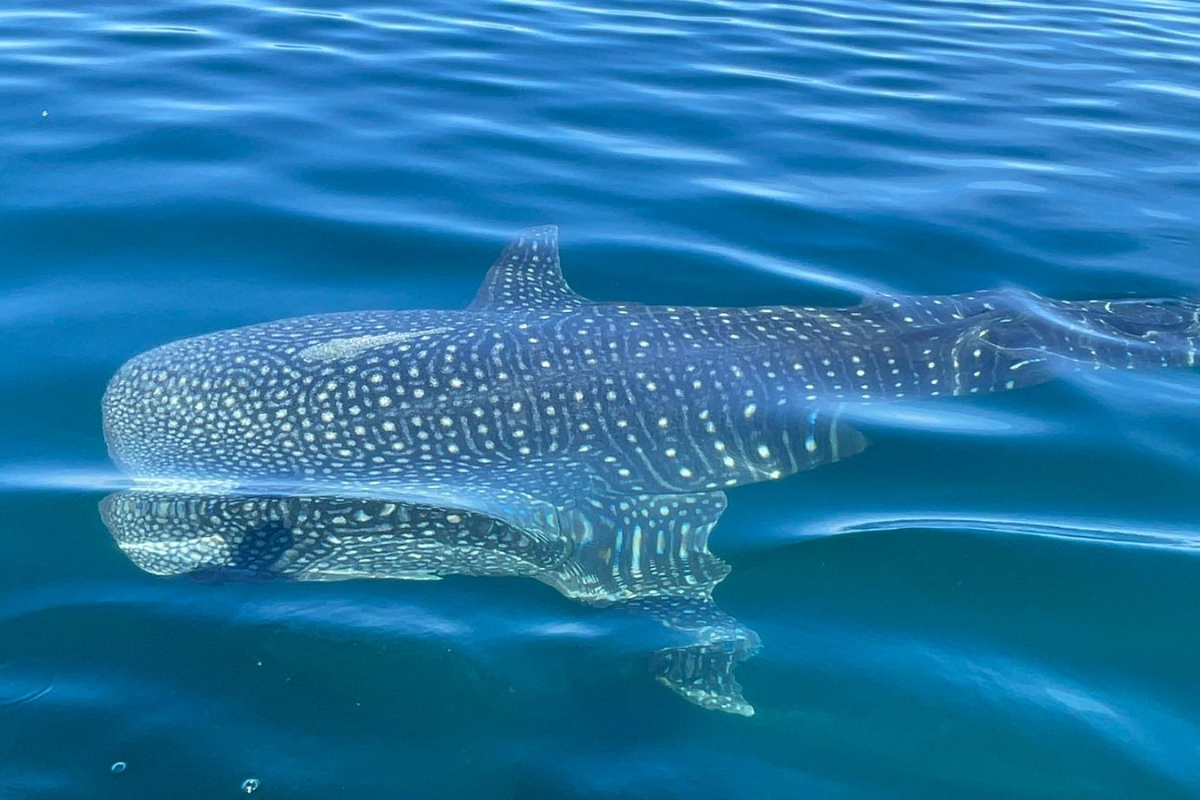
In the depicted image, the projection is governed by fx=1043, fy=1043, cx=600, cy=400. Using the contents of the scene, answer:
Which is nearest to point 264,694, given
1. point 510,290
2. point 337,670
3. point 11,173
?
point 337,670

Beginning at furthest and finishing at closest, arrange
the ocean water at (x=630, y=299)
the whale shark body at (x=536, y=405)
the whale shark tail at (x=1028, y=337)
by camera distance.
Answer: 1. the whale shark tail at (x=1028, y=337)
2. the whale shark body at (x=536, y=405)
3. the ocean water at (x=630, y=299)

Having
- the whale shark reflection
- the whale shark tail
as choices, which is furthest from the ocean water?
the whale shark tail

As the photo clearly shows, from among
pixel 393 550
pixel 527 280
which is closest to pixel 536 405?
pixel 393 550

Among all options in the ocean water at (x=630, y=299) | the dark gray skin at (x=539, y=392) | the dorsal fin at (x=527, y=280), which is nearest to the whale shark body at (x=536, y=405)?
the dark gray skin at (x=539, y=392)

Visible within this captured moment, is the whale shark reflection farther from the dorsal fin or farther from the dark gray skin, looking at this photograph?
the dorsal fin

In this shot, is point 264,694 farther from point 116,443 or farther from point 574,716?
point 116,443

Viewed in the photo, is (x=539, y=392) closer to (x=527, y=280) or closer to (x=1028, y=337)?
(x=527, y=280)

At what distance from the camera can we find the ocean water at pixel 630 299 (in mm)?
3869

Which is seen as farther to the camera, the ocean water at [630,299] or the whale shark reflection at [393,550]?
the whale shark reflection at [393,550]

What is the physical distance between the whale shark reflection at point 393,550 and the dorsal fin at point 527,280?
1901 millimetres

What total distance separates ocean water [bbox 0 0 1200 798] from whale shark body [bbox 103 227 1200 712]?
296 mm

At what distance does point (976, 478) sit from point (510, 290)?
10.1ft

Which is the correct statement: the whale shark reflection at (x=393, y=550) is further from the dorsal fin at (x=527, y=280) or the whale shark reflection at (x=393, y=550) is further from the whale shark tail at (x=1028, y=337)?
the whale shark tail at (x=1028, y=337)

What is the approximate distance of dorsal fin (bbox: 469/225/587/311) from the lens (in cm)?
670
